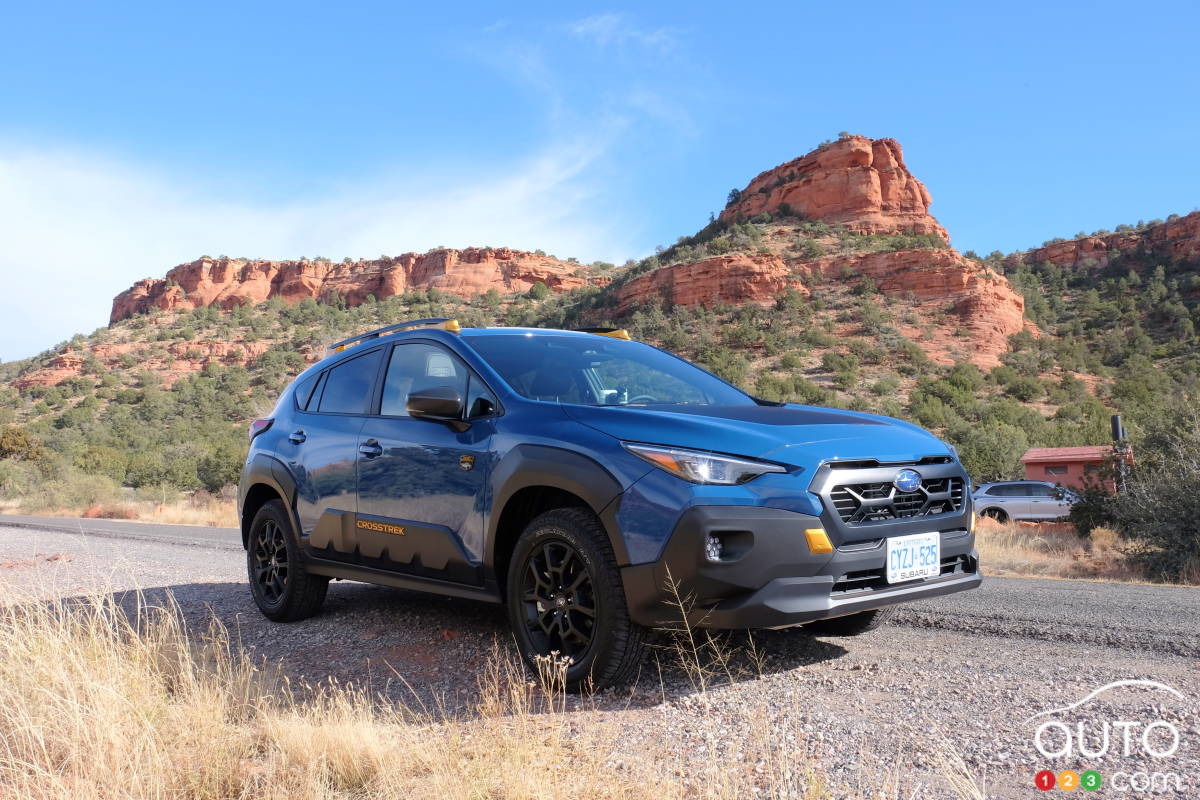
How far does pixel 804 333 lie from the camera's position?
165 ft

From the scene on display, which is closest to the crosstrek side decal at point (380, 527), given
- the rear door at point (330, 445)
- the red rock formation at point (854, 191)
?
the rear door at point (330, 445)

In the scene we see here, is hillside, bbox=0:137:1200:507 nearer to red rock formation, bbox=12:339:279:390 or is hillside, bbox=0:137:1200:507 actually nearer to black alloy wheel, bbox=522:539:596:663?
red rock formation, bbox=12:339:279:390

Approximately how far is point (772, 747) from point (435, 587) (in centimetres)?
214

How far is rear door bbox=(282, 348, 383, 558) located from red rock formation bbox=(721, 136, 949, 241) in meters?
66.5

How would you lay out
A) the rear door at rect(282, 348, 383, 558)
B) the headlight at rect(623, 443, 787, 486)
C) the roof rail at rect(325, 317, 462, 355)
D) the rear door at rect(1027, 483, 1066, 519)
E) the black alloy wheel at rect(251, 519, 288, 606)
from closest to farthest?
the headlight at rect(623, 443, 787, 486)
the roof rail at rect(325, 317, 462, 355)
the rear door at rect(282, 348, 383, 558)
the black alloy wheel at rect(251, 519, 288, 606)
the rear door at rect(1027, 483, 1066, 519)

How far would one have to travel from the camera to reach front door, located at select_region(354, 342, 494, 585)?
14.1 ft

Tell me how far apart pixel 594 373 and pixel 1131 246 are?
77005 mm

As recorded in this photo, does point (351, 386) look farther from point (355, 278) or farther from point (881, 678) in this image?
point (355, 278)

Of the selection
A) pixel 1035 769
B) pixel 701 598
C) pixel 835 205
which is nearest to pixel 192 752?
pixel 701 598

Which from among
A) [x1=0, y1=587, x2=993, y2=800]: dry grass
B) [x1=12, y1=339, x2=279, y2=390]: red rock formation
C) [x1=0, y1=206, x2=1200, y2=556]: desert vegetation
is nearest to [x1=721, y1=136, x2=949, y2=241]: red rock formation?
[x1=0, y1=206, x2=1200, y2=556]: desert vegetation

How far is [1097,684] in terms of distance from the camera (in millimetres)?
3697

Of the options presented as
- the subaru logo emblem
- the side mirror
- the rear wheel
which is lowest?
the rear wheel

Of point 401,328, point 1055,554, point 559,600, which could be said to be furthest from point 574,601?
point 1055,554

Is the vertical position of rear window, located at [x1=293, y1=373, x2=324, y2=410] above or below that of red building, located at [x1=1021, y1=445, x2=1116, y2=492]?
above
